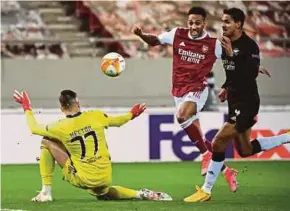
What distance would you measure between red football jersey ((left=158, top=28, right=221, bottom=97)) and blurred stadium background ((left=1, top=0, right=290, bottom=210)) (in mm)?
2893

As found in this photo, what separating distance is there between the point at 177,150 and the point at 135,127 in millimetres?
733

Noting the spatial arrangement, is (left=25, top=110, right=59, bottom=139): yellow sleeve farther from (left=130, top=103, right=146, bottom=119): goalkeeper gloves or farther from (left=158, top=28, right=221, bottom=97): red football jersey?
(left=158, top=28, right=221, bottom=97): red football jersey

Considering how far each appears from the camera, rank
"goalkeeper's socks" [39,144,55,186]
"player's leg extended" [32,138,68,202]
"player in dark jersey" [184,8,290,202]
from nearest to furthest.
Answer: "player's leg extended" [32,138,68,202], "goalkeeper's socks" [39,144,55,186], "player in dark jersey" [184,8,290,202]

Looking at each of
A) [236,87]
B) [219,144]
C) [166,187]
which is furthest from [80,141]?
[166,187]

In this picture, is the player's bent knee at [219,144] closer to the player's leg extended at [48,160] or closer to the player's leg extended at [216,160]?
the player's leg extended at [216,160]

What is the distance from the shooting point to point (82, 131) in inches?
304

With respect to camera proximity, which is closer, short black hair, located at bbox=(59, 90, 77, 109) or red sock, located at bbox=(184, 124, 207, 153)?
short black hair, located at bbox=(59, 90, 77, 109)

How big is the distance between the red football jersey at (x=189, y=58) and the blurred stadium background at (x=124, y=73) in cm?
289

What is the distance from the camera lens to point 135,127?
1339 centimetres

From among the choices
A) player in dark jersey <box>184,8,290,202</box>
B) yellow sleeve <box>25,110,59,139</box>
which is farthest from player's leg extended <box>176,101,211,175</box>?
yellow sleeve <box>25,110,59,139</box>

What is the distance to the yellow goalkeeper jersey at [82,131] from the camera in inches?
304

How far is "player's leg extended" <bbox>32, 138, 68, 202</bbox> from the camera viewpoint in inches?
312

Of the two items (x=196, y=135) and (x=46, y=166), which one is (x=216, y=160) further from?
(x=46, y=166)

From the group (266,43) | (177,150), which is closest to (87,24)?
(266,43)
